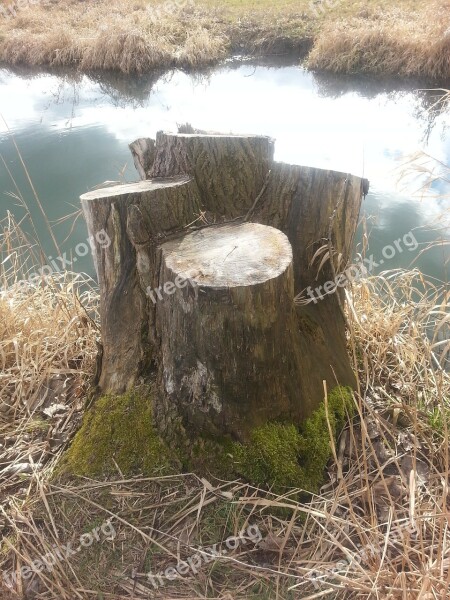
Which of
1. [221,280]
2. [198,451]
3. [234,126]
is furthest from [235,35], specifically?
[198,451]

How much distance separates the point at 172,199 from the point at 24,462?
103 cm

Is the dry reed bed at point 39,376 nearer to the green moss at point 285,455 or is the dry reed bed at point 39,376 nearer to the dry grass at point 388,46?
the green moss at point 285,455

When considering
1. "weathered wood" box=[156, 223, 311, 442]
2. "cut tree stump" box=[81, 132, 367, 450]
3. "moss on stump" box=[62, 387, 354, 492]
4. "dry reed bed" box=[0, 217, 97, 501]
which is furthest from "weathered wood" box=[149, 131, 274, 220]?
"dry reed bed" box=[0, 217, 97, 501]

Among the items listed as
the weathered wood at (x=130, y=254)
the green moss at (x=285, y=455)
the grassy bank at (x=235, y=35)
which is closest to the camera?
the green moss at (x=285, y=455)

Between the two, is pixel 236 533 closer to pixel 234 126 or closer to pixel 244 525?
pixel 244 525

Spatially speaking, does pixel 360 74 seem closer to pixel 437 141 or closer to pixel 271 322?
pixel 437 141

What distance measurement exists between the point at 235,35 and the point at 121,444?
31.3ft

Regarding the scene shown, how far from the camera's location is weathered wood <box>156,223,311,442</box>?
1287 mm

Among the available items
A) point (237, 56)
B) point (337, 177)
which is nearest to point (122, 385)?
point (337, 177)

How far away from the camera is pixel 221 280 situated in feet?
4.16

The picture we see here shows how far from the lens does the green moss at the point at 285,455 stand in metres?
1.42

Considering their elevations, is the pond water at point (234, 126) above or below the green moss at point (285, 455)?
below

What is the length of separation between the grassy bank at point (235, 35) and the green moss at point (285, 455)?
7.12 m

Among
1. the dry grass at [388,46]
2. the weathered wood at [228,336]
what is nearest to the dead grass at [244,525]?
the weathered wood at [228,336]
